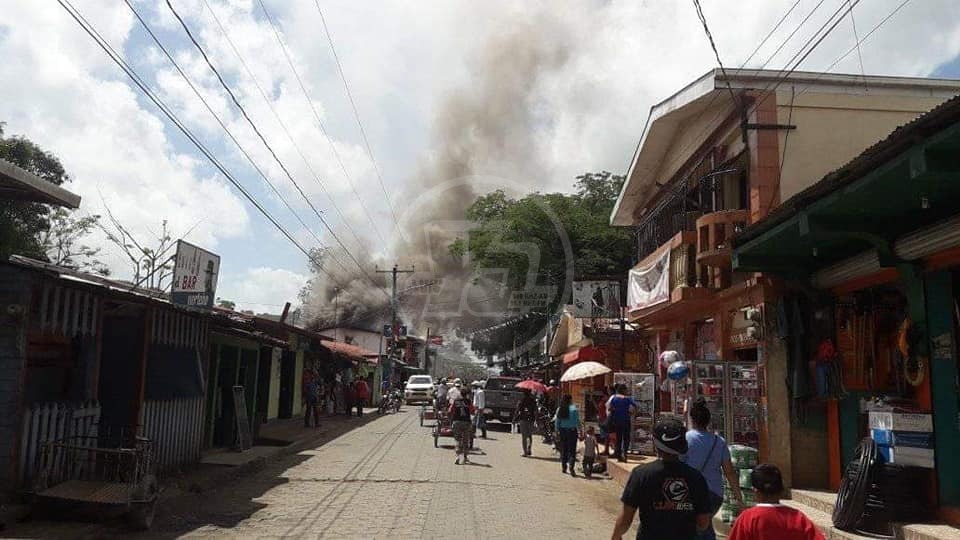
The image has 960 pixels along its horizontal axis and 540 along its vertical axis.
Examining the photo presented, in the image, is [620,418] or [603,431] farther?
[603,431]

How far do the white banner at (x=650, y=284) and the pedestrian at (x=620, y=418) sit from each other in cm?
199

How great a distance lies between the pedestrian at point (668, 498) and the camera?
410 cm

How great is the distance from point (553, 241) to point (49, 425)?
99.9ft

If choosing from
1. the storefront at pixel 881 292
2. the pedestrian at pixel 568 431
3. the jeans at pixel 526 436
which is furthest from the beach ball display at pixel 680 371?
the jeans at pixel 526 436

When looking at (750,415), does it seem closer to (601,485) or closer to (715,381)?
(715,381)

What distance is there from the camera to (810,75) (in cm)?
1170

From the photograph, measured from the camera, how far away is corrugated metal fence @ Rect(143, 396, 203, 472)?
10.8 m

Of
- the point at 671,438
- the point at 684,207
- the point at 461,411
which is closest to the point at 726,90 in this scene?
the point at 684,207

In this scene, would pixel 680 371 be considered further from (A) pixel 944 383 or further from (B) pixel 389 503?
(B) pixel 389 503

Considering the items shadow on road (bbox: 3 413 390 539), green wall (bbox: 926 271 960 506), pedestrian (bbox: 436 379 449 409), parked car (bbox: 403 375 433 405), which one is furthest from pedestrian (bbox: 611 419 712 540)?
parked car (bbox: 403 375 433 405)

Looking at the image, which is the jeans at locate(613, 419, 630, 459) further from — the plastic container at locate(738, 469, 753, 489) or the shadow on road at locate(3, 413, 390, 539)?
the shadow on road at locate(3, 413, 390, 539)

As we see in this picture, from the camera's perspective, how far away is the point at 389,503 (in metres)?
9.66

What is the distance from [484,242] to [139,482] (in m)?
32.0

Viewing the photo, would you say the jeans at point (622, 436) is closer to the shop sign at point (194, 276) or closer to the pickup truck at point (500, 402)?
the shop sign at point (194, 276)
